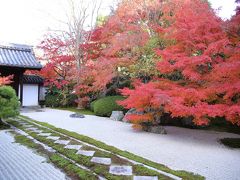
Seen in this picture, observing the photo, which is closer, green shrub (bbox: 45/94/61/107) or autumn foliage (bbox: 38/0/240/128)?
autumn foliage (bbox: 38/0/240/128)

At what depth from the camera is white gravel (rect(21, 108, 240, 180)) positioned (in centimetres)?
546

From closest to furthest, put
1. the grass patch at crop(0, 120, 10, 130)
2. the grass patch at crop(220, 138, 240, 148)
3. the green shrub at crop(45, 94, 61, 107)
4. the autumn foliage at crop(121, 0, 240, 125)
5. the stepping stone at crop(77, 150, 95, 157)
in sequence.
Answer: the stepping stone at crop(77, 150, 95, 157) → the autumn foliage at crop(121, 0, 240, 125) → the grass patch at crop(220, 138, 240, 148) → the grass patch at crop(0, 120, 10, 130) → the green shrub at crop(45, 94, 61, 107)

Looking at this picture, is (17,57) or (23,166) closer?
(23,166)

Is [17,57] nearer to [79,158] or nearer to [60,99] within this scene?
[60,99]

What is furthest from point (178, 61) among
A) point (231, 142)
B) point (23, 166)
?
point (23, 166)

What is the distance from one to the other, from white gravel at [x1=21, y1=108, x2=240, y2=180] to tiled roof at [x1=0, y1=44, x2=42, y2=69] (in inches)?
266

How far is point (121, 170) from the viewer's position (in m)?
5.02

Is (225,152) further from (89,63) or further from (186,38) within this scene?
(89,63)

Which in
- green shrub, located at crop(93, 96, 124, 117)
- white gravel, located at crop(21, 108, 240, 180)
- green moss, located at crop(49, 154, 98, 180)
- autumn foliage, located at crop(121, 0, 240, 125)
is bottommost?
white gravel, located at crop(21, 108, 240, 180)

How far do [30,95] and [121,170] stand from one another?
45.9ft

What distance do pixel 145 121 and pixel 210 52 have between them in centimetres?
356

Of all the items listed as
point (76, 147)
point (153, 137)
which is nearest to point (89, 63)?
point (153, 137)

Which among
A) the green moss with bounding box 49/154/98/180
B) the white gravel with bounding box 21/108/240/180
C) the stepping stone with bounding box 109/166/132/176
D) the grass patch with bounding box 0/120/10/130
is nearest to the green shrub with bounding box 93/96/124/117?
the white gravel with bounding box 21/108/240/180

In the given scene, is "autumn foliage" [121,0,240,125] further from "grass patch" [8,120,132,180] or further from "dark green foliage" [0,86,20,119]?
"dark green foliage" [0,86,20,119]
